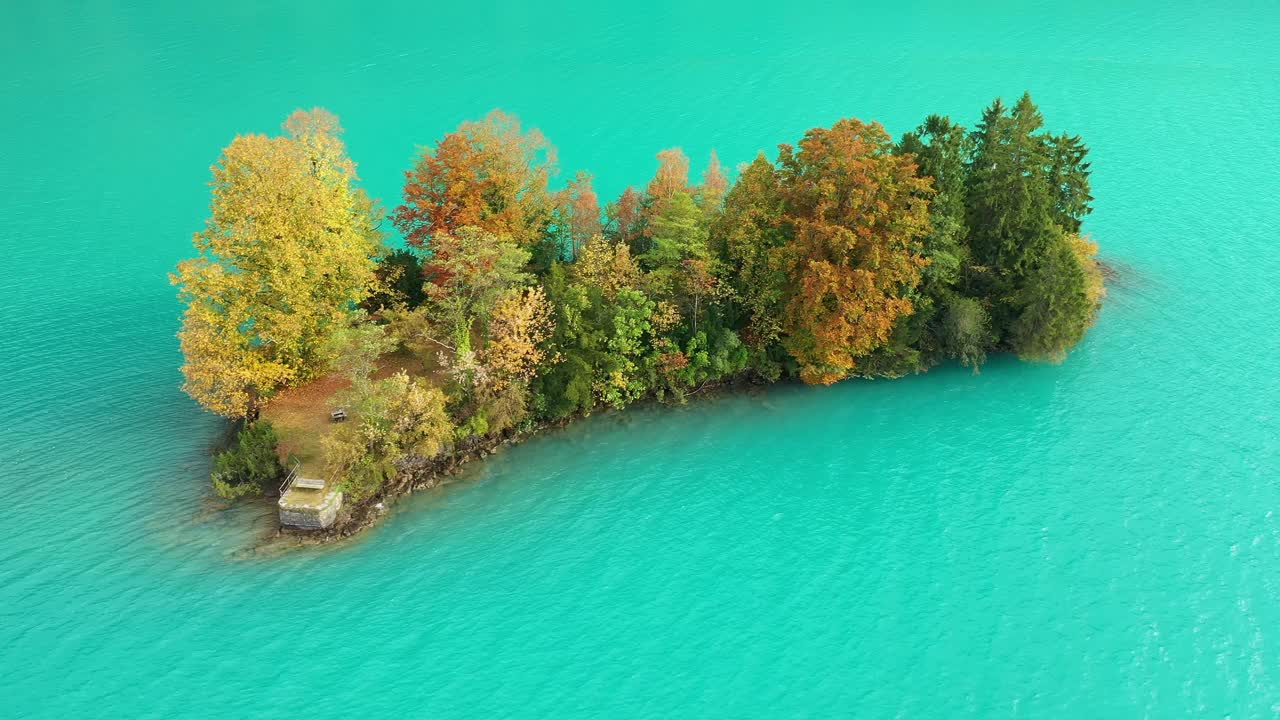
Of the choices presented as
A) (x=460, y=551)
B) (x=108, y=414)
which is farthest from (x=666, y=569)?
(x=108, y=414)

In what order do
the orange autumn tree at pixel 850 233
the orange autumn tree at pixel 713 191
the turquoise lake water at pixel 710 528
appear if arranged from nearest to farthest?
1. the turquoise lake water at pixel 710 528
2. the orange autumn tree at pixel 850 233
3. the orange autumn tree at pixel 713 191

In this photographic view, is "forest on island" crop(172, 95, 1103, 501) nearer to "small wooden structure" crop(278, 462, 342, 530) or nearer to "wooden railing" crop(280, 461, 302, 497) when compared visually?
"small wooden structure" crop(278, 462, 342, 530)

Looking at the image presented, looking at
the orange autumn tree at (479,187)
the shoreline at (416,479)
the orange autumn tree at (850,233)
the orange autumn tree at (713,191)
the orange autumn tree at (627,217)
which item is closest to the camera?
the shoreline at (416,479)

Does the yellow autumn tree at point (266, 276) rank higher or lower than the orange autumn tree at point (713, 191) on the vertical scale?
lower

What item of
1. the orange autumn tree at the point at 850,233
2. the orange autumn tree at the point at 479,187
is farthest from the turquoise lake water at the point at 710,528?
the orange autumn tree at the point at 479,187

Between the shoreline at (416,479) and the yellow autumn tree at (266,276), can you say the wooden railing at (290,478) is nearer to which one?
the shoreline at (416,479)

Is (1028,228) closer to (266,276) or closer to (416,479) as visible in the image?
(416,479)

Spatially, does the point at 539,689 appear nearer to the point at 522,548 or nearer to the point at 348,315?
the point at 522,548
